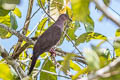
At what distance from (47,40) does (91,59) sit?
214 cm

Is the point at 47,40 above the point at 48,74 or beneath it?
above

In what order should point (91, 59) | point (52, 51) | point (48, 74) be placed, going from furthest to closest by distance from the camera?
point (52, 51), point (48, 74), point (91, 59)

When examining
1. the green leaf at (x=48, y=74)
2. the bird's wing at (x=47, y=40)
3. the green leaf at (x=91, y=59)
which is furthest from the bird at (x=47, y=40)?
the green leaf at (x=91, y=59)

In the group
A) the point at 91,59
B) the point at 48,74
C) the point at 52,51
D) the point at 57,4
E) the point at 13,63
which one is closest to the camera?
the point at 91,59

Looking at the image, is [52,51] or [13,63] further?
[52,51]

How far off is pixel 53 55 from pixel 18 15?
34.1 inches

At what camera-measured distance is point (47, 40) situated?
3453 mm

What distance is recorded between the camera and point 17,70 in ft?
8.95

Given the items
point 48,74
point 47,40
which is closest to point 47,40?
point 47,40

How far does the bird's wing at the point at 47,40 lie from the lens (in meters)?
3.20

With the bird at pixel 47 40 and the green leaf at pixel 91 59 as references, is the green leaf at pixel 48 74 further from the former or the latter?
the green leaf at pixel 91 59

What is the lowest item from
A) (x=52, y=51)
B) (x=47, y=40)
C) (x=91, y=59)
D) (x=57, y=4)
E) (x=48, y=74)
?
(x=91, y=59)

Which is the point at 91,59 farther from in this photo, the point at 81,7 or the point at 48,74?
the point at 48,74

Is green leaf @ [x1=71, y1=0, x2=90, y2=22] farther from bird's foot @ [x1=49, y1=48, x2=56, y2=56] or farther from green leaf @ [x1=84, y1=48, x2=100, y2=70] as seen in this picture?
bird's foot @ [x1=49, y1=48, x2=56, y2=56]
